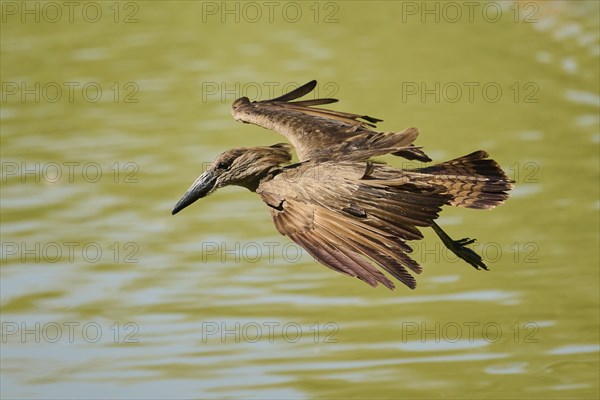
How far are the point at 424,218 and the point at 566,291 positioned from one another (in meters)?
5.25

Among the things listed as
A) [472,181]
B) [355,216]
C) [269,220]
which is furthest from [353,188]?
[269,220]

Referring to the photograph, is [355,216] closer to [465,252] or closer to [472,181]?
[472,181]

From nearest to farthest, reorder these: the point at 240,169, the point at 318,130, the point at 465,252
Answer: the point at 240,169 → the point at 465,252 → the point at 318,130

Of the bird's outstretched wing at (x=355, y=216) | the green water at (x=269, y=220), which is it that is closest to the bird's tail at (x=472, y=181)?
the bird's outstretched wing at (x=355, y=216)

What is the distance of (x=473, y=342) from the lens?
12.3 meters

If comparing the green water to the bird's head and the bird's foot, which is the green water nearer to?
the bird's foot

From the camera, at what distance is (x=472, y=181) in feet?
29.2

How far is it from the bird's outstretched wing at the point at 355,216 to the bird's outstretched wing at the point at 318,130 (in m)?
0.42

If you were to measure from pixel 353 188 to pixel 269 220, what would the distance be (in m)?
6.48

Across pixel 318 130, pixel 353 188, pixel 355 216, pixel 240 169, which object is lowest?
pixel 355 216

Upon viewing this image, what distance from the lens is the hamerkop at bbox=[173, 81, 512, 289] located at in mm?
8172

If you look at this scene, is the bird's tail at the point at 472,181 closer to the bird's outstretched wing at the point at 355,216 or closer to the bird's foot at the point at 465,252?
the bird's outstretched wing at the point at 355,216

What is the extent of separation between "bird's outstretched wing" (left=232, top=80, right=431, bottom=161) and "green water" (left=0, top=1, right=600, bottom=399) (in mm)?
2328

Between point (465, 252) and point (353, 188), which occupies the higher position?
point (353, 188)
